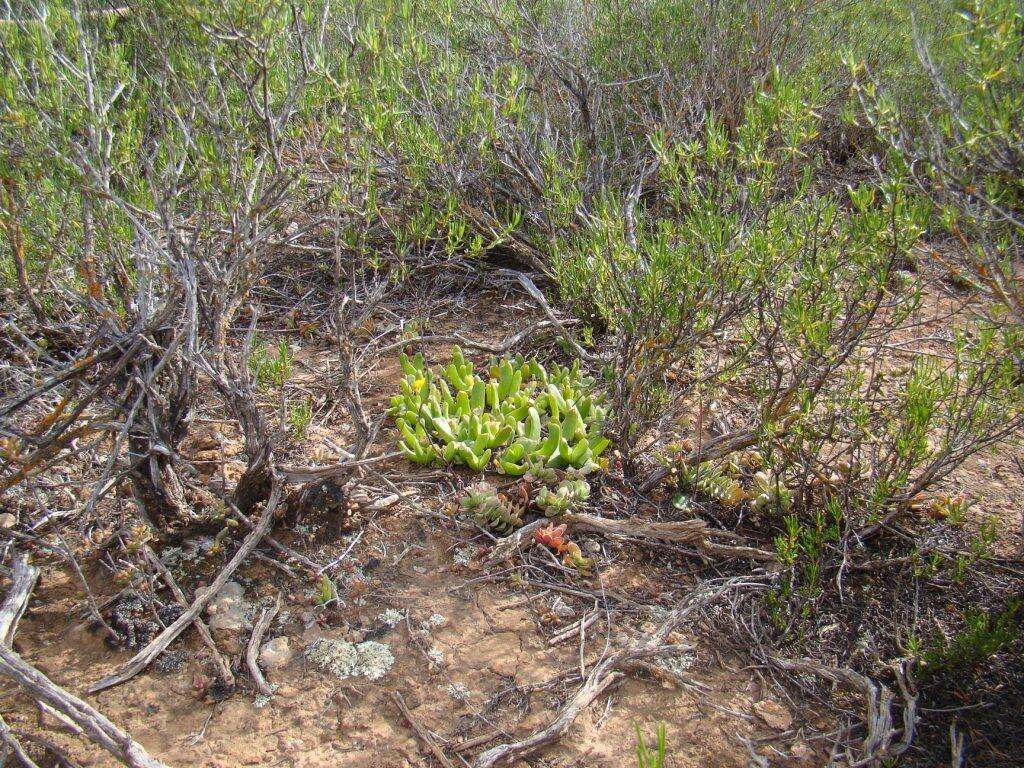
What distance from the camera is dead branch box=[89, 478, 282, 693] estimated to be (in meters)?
2.56

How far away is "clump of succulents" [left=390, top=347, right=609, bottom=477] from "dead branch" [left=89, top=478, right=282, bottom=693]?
69 centimetres

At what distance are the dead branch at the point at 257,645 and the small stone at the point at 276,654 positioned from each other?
27mm

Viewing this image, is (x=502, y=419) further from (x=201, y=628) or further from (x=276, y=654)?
(x=201, y=628)

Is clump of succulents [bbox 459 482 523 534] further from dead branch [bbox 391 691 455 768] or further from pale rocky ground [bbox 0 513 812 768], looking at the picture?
dead branch [bbox 391 691 455 768]

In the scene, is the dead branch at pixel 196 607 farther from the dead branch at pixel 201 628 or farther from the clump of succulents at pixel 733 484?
the clump of succulents at pixel 733 484

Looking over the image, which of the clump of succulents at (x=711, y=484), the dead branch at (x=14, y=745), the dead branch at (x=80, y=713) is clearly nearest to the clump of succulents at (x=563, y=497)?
the clump of succulents at (x=711, y=484)

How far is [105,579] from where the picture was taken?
2.90m

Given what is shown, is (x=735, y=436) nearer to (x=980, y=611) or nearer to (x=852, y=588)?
(x=852, y=588)

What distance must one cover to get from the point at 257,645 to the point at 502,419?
1.55 metres

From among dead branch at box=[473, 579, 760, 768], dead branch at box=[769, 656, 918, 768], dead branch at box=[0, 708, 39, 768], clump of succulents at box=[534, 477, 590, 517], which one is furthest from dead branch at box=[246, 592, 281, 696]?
dead branch at box=[769, 656, 918, 768]

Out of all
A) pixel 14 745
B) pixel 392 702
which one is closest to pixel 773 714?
pixel 392 702

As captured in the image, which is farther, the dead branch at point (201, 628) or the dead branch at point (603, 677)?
the dead branch at point (201, 628)

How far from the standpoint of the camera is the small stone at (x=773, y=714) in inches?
98.4

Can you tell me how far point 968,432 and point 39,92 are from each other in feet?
12.1
